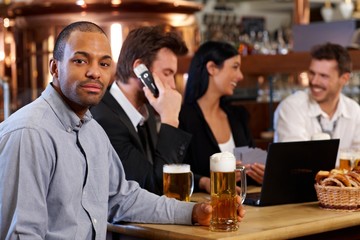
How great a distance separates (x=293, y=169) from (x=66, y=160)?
0.95 metres

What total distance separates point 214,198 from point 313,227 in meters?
0.31

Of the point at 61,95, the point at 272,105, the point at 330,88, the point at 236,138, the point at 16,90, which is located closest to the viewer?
the point at 61,95

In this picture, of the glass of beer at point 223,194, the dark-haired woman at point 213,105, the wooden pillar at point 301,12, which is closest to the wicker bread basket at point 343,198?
the glass of beer at point 223,194

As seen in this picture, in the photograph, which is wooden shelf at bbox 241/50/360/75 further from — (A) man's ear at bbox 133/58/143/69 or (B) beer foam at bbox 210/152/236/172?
(B) beer foam at bbox 210/152/236/172

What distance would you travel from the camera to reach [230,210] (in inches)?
82.9

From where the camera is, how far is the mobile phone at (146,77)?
282 cm

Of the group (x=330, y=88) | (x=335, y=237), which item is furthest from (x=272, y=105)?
(x=335, y=237)

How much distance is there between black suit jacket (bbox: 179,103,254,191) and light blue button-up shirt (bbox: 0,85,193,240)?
113 centimetres

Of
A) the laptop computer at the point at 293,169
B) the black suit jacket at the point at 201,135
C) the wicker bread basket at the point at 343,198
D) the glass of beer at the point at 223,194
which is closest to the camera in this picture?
the glass of beer at the point at 223,194

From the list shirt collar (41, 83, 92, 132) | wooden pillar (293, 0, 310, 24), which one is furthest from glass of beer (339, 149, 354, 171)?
wooden pillar (293, 0, 310, 24)

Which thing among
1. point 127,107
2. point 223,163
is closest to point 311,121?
point 127,107

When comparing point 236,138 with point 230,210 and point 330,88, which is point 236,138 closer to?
point 330,88

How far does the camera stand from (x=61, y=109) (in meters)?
1.99

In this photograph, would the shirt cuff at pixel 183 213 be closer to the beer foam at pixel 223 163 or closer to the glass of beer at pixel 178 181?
the beer foam at pixel 223 163
